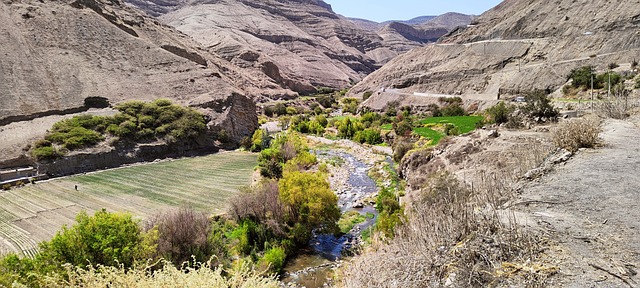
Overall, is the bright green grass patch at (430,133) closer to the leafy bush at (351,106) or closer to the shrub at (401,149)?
the shrub at (401,149)

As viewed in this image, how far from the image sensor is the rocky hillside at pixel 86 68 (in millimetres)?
45125

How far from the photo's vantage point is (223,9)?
171m

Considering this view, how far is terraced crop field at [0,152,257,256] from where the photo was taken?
65.0ft

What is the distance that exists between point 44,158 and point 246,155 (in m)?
19.7

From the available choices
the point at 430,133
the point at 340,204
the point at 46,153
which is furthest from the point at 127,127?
the point at 430,133

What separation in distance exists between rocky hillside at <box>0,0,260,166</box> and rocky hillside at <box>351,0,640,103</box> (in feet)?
108

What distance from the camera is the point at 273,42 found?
154375mm

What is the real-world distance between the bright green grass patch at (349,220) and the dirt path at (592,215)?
503 inches

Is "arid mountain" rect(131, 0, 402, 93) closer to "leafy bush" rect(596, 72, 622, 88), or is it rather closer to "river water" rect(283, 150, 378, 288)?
"river water" rect(283, 150, 378, 288)

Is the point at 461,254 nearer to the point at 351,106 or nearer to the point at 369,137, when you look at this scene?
the point at 369,137

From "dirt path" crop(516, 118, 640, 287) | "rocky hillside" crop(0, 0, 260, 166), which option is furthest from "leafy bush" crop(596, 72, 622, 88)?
"rocky hillside" crop(0, 0, 260, 166)

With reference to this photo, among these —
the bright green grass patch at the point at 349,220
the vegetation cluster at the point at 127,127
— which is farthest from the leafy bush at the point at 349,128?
the bright green grass patch at the point at 349,220

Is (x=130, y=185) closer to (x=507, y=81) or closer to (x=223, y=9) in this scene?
(x=507, y=81)

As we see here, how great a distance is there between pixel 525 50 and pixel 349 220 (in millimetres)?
47099
